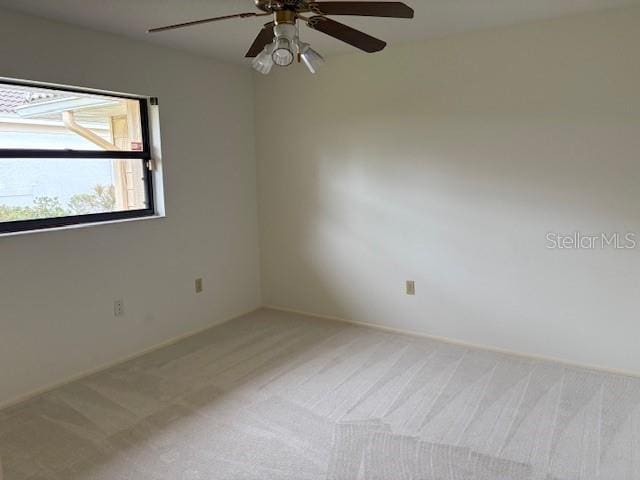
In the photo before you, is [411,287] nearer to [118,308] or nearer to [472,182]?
[472,182]

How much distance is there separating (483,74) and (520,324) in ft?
5.87

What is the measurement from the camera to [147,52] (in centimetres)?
330

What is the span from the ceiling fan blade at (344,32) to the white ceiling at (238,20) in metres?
0.77

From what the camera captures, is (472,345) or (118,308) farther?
(472,345)

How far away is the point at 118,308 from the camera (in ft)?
10.8

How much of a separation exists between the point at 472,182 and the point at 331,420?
194 centimetres

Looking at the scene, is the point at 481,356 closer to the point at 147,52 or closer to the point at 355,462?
the point at 355,462

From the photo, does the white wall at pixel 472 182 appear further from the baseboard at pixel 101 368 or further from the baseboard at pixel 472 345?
the baseboard at pixel 101 368

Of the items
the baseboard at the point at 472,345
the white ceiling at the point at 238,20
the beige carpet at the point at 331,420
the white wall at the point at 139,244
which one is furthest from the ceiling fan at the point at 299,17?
the baseboard at the point at 472,345

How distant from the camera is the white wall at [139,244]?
2727 mm

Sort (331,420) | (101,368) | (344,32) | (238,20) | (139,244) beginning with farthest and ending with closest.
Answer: (139,244) → (101,368) → (238,20) → (331,420) → (344,32)

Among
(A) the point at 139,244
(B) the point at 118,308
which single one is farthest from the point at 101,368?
(A) the point at 139,244

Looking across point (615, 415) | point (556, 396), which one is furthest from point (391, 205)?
point (615, 415)

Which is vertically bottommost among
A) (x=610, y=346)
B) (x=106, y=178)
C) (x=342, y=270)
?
(x=610, y=346)
